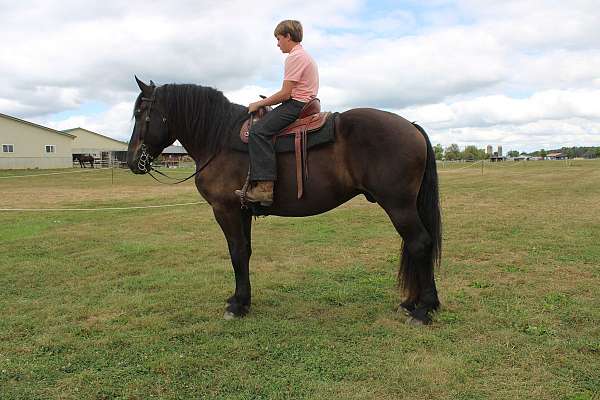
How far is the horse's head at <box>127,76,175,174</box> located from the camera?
508 cm

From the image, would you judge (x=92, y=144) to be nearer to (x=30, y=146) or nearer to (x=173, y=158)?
(x=173, y=158)

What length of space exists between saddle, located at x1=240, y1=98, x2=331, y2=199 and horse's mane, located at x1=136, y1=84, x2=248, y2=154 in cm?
37

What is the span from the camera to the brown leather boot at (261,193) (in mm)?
4629

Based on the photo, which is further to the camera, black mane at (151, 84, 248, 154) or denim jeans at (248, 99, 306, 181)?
black mane at (151, 84, 248, 154)

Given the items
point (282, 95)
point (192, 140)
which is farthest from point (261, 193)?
point (192, 140)

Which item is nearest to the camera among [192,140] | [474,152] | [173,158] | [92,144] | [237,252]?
[237,252]

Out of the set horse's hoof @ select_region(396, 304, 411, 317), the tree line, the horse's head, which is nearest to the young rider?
the horse's head

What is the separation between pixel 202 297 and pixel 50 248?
4.46 meters

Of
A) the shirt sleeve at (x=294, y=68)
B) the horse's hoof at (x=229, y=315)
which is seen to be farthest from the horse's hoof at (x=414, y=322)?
the shirt sleeve at (x=294, y=68)

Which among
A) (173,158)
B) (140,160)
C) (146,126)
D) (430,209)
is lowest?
(430,209)

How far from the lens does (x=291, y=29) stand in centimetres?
461

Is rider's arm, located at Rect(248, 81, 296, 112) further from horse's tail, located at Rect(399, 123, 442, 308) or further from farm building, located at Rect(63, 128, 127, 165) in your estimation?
farm building, located at Rect(63, 128, 127, 165)

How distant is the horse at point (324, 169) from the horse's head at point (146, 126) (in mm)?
11

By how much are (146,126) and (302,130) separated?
1799mm
